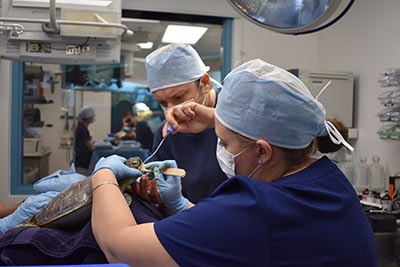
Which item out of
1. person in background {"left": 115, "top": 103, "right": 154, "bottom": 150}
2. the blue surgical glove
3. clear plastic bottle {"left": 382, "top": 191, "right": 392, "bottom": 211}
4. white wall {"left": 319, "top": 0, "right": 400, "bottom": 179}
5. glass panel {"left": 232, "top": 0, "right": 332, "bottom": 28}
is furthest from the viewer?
person in background {"left": 115, "top": 103, "right": 154, "bottom": 150}

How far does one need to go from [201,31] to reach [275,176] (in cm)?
315

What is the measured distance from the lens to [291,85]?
941 mm

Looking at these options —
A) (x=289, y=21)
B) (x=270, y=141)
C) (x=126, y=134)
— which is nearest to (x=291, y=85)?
(x=270, y=141)

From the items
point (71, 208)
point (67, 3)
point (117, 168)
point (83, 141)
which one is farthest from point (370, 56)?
point (71, 208)

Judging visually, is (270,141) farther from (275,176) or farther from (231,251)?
(231,251)

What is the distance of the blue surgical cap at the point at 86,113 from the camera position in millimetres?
3709

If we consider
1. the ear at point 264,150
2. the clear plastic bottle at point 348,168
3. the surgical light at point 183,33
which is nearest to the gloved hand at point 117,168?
the ear at point 264,150

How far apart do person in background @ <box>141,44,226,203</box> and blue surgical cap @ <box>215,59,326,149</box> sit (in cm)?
74

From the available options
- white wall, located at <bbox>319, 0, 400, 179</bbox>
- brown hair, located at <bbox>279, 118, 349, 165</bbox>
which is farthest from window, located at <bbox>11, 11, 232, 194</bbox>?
brown hair, located at <bbox>279, 118, 349, 165</bbox>

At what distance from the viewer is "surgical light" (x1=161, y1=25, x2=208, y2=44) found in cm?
389

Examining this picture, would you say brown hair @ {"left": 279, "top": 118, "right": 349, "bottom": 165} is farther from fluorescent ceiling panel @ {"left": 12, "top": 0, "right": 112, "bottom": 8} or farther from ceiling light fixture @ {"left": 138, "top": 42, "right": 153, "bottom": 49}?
ceiling light fixture @ {"left": 138, "top": 42, "right": 153, "bottom": 49}

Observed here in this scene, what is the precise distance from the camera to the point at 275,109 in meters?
0.93

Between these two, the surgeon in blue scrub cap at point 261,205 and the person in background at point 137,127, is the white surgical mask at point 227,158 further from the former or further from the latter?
the person in background at point 137,127

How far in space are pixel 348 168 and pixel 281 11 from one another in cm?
228
